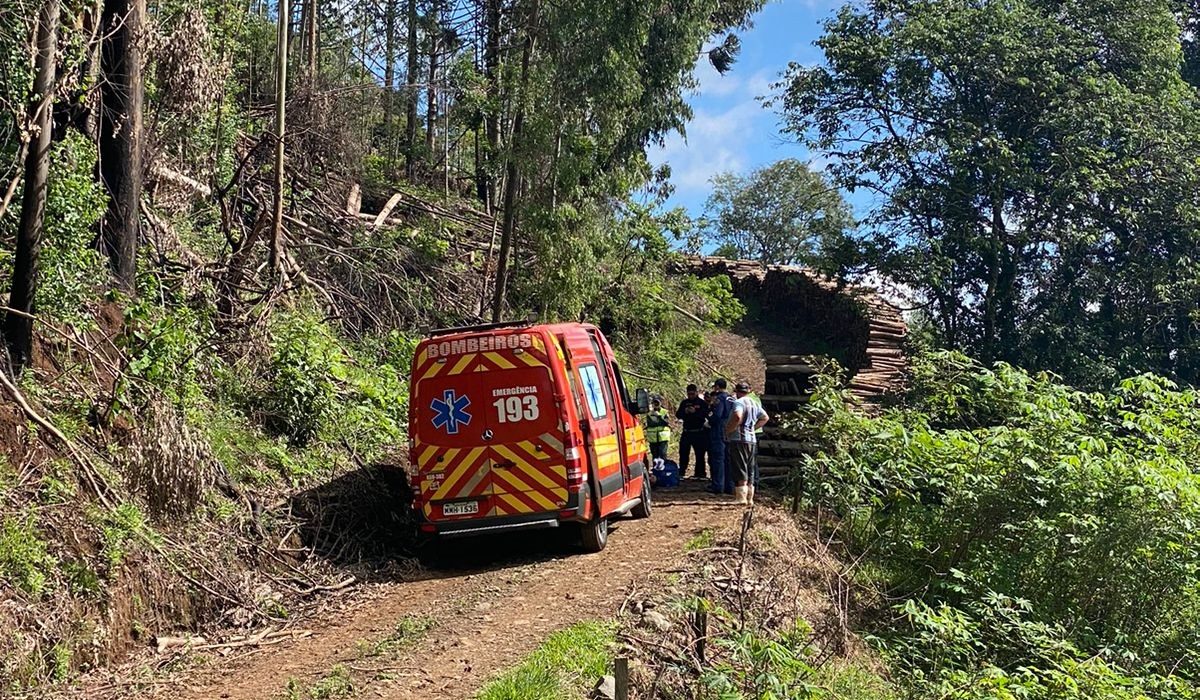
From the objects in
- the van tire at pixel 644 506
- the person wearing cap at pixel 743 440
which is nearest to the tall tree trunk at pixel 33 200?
the van tire at pixel 644 506

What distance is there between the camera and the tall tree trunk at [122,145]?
10.7 metres

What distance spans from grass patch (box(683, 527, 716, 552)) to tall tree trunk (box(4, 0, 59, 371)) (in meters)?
6.58

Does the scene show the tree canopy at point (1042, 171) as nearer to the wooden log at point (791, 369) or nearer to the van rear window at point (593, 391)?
the wooden log at point (791, 369)

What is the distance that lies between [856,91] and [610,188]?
28.1 ft

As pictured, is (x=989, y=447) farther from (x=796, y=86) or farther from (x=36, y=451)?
(x=796, y=86)

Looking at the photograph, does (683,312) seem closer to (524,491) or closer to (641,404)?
(641,404)

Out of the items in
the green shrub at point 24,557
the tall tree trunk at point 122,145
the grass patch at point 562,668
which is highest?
the tall tree trunk at point 122,145

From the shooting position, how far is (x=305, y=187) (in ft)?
62.2

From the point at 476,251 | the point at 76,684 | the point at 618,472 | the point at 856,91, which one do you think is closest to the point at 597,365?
the point at 618,472

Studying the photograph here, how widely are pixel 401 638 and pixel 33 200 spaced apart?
4995 millimetres

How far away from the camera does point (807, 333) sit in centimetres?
3422

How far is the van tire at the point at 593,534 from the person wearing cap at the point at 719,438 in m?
4.00

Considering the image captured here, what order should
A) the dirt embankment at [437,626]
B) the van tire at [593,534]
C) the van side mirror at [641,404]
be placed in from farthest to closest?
the van side mirror at [641,404], the van tire at [593,534], the dirt embankment at [437,626]

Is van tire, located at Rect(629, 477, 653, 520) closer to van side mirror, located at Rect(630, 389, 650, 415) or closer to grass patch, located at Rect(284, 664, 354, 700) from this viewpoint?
van side mirror, located at Rect(630, 389, 650, 415)
